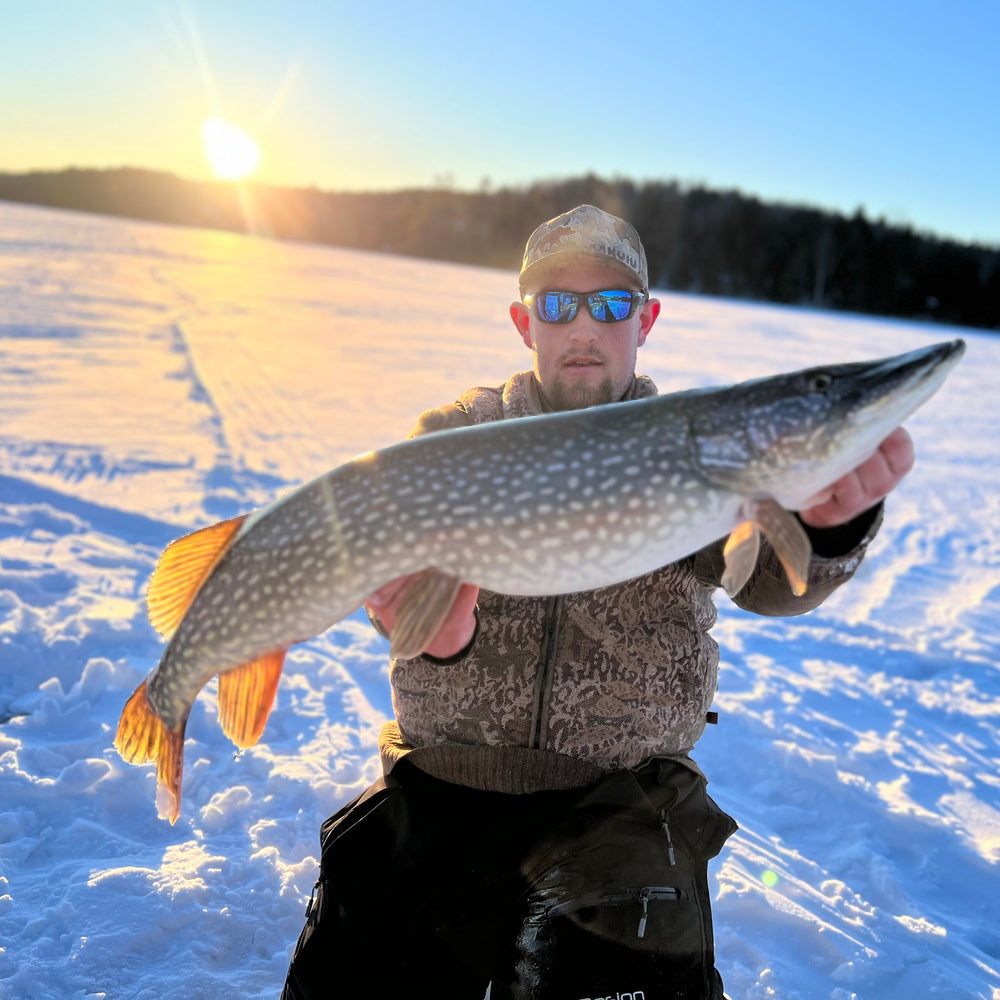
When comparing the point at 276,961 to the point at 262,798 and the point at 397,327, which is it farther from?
the point at 397,327

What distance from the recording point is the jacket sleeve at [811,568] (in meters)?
2.06

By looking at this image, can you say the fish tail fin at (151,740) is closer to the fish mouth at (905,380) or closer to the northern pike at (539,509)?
the northern pike at (539,509)

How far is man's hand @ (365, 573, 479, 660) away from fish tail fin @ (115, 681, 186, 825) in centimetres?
61

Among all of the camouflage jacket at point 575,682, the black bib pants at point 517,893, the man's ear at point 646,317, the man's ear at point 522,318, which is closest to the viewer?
the black bib pants at point 517,893

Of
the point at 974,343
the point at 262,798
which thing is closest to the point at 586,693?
the point at 262,798

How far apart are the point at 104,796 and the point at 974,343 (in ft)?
96.3

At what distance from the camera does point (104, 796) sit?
2684 millimetres

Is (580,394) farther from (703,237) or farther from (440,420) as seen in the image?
(703,237)

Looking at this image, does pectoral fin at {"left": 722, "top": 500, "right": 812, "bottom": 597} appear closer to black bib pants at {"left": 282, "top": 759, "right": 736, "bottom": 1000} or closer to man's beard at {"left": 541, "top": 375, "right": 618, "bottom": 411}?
black bib pants at {"left": 282, "top": 759, "right": 736, "bottom": 1000}

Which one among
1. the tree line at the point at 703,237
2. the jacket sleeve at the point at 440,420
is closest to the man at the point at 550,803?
the jacket sleeve at the point at 440,420

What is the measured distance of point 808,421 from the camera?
1.85 m

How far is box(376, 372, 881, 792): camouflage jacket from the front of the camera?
221 cm

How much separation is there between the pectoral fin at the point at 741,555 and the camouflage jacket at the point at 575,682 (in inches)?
14.0

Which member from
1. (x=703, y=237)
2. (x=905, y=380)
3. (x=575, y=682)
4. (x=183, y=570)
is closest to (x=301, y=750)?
(x=183, y=570)
